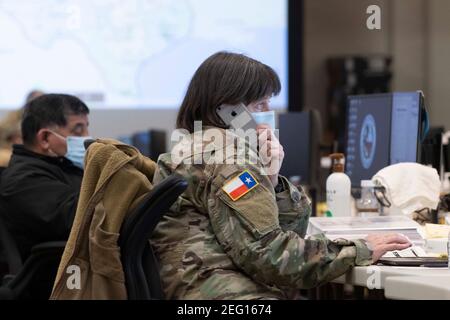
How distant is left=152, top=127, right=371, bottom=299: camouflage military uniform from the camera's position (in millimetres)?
1635

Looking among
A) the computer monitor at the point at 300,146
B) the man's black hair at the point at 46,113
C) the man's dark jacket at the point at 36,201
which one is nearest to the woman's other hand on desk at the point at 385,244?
the man's dark jacket at the point at 36,201

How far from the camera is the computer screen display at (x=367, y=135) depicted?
2.82 metres

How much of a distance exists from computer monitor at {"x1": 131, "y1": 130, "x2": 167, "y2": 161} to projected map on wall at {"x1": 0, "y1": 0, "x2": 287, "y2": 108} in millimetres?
480

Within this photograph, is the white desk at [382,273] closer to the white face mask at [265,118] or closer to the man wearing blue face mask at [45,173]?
the white face mask at [265,118]

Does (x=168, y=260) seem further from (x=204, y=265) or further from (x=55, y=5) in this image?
(x=55, y=5)

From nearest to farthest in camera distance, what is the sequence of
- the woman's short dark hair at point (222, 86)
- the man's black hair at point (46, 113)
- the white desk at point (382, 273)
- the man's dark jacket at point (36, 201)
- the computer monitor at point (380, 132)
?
the white desk at point (382, 273) → the woman's short dark hair at point (222, 86) → the man's dark jacket at point (36, 201) → the computer monitor at point (380, 132) → the man's black hair at point (46, 113)

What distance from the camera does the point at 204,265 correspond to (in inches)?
65.6

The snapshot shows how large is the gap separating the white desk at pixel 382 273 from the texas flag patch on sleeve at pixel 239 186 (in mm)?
339

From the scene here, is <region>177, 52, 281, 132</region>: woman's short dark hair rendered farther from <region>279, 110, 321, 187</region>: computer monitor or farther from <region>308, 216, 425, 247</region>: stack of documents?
<region>279, 110, 321, 187</region>: computer monitor

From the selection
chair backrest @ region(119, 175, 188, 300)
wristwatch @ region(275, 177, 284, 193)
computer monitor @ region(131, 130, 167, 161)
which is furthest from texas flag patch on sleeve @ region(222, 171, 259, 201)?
computer monitor @ region(131, 130, 167, 161)

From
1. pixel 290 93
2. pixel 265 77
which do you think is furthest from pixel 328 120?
pixel 265 77

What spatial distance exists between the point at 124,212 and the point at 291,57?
4592mm

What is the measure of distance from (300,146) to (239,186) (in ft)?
7.33

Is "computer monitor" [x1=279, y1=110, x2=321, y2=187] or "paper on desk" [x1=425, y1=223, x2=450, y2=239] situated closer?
"paper on desk" [x1=425, y1=223, x2=450, y2=239]
